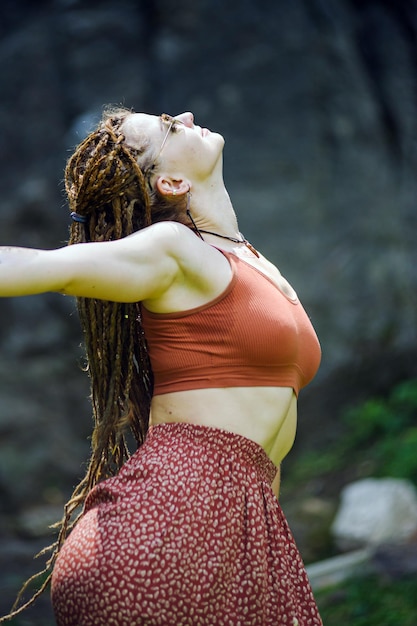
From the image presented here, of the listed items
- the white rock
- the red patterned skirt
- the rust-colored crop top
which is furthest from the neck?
the white rock

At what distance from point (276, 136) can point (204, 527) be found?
13.8ft

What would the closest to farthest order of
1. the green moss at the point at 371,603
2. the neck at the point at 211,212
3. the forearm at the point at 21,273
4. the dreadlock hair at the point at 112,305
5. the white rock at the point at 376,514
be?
1. the forearm at the point at 21,273
2. the dreadlock hair at the point at 112,305
3. the neck at the point at 211,212
4. the green moss at the point at 371,603
5. the white rock at the point at 376,514

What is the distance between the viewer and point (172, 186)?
2771 mm

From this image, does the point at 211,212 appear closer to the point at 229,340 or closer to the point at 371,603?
the point at 229,340

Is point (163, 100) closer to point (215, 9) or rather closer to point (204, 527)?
point (215, 9)

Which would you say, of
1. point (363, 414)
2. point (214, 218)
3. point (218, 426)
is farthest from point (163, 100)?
point (218, 426)

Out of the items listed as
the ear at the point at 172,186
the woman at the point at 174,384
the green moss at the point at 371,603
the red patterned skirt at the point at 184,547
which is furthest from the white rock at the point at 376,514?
the ear at the point at 172,186

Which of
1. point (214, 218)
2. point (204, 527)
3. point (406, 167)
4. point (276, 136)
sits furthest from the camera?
point (406, 167)

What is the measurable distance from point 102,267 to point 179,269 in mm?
257

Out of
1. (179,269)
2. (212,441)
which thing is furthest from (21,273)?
(212,441)

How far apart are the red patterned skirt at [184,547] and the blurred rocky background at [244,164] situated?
352 centimetres

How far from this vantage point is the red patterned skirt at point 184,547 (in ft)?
7.72

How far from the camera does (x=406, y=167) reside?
6672 mm

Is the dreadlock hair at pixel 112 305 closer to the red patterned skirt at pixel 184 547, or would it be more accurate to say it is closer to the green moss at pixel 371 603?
the red patterned skirt at pixel 184 547
